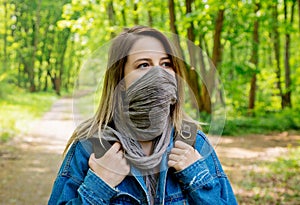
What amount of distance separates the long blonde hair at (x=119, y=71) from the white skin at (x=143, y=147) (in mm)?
20

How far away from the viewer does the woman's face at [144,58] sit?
1126mm

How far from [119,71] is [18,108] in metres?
14.7

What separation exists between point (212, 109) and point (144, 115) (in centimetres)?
35

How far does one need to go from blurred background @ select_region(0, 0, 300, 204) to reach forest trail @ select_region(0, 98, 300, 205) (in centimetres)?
4

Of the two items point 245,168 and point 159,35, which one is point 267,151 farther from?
point 159,35

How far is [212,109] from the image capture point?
4.38 feet

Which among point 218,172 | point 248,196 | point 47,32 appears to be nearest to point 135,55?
point 218,172

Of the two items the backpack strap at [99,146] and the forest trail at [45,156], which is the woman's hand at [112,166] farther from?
the forest trail at [45,156]

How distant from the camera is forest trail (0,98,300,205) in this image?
605 cm

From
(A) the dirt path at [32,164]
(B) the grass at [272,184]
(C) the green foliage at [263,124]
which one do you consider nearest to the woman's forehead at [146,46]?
(A) the dirt path at [32,164]

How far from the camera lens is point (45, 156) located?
843cm

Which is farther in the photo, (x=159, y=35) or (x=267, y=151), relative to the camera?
(x=267, y=151)

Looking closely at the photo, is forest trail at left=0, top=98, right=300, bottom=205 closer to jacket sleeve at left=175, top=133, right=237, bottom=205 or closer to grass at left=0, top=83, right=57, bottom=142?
grass at left=0, top=83, right=57, bottom=142

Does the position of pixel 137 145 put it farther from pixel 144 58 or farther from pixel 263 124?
pixel 263 124
